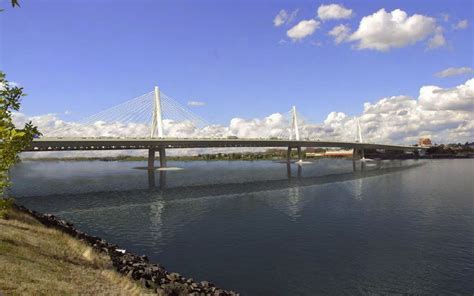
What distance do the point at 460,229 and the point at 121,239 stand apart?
32.7 meters

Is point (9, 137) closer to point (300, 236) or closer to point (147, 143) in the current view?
point (300, 236)

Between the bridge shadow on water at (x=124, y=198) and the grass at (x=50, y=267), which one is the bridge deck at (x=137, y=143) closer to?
the bridge shadow on water at (x=124, y=198)

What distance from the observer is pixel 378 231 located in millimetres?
37531

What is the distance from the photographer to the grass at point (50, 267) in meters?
15.2

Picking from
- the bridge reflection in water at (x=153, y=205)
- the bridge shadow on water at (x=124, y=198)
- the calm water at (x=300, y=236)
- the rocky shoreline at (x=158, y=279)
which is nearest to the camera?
the rocky shoreline at (x=158, y=279)

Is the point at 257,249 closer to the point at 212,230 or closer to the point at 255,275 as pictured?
the point at 255,275

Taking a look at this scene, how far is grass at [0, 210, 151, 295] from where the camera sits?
50.0 ft

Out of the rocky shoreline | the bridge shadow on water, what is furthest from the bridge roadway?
the rocky shoreline

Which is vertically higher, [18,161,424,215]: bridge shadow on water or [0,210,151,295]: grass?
[0,210,151,295]: grass

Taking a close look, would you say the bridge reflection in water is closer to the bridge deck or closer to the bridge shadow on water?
the bridge shadow on water

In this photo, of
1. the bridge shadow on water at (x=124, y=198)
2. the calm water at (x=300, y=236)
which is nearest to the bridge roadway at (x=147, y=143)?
the bridge shadow on water at (x=124, y=198)

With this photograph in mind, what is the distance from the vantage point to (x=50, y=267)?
1873 centimetres

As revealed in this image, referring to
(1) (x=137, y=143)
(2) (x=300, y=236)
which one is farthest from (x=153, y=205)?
(1) (x=137, y=143)

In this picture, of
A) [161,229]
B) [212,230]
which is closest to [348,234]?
[212,230]
